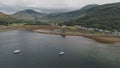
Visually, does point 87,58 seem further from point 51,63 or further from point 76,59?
point 51,63

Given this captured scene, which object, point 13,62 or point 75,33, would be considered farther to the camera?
point 75,33

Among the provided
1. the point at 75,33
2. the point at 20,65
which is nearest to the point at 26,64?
the point at 20,65

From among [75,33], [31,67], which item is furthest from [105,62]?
[75,33]

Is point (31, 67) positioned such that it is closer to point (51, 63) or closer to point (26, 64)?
point (26, 64)

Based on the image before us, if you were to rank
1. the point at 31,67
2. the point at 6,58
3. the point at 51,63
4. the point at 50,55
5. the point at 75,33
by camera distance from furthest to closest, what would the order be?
the point at 75,33 → the point at 50,55 → the point at 6,58 → the point at 51,63 → the point at 31,67

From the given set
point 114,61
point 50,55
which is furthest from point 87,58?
point 50,55

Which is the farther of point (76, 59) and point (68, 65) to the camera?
point (76, 59)

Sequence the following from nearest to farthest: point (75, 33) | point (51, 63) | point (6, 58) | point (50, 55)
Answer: point (51, 63) → point (6, 58) → point (50, 55) → point (75, 33)

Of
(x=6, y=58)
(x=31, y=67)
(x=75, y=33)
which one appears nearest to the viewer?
(x=31, y=67)
